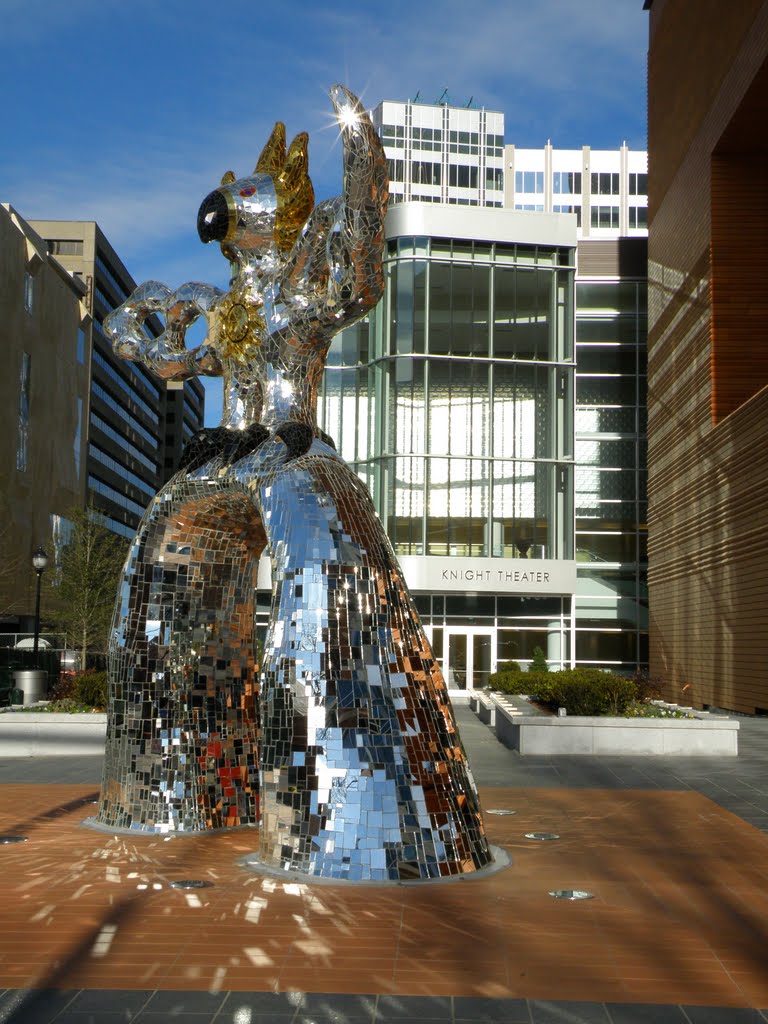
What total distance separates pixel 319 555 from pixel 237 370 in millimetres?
1792

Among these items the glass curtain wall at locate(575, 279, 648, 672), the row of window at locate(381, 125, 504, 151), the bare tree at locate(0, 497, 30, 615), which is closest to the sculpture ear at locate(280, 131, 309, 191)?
the glass curtain wall at locate(575, 279, 648, 672)

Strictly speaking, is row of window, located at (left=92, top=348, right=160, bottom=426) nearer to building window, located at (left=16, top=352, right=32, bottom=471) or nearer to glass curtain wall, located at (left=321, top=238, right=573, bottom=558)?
building window, located at (left=16, top=352, right=32, bottom=471)

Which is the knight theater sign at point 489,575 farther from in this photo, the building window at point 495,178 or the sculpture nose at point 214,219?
the building window at point 495,178

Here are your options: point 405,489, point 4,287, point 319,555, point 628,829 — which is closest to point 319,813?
point 319,555

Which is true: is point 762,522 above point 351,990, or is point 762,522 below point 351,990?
above

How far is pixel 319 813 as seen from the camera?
20.1ft

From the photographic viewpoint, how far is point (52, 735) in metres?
14.6

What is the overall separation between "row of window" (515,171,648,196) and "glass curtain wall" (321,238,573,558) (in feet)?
179

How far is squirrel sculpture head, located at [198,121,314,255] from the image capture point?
7617 mm

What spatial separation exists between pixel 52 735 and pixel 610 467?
92.3 feet

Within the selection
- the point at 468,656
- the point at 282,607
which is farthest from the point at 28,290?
the point at 282,607

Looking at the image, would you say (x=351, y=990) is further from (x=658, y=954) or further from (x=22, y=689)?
(x=22, y=689)

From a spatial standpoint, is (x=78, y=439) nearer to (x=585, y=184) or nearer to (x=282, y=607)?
(x=585, y=184)

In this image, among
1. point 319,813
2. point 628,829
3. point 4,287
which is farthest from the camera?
point 4,287
